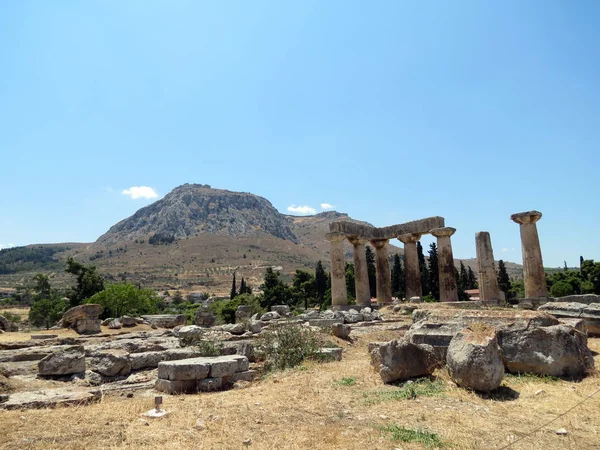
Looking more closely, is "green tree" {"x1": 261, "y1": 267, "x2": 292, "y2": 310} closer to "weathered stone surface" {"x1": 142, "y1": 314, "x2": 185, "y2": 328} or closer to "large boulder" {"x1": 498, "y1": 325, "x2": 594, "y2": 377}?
"weathered stone surface" {"x1": 142, "y1": 314, "x2": 185, "y2": 328}

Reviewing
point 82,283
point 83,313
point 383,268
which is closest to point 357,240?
point 383,268

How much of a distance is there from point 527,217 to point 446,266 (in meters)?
5.40

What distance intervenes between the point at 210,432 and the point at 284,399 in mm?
2072

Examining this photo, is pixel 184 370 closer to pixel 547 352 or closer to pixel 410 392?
pixel 410 392

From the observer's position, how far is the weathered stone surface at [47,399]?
7762mm

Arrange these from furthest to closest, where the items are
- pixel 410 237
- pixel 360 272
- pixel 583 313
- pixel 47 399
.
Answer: pixel 360 272, pixel 410 237, pixel 583 313, pixel 47 399

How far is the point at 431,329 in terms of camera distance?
1014 centimetres

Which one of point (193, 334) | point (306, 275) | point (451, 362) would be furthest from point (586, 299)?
point (306, 275)

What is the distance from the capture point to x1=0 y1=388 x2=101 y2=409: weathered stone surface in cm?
776

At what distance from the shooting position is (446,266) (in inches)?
1010

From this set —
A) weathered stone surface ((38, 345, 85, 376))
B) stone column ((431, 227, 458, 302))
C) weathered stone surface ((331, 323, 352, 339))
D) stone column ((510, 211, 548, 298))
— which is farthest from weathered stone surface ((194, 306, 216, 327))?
stone column ((510, 211, 548, 298))

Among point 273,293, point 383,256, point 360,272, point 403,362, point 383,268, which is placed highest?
point 383,256

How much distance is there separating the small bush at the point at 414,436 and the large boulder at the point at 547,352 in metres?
3.72

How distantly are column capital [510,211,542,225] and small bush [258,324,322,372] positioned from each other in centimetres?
1509
